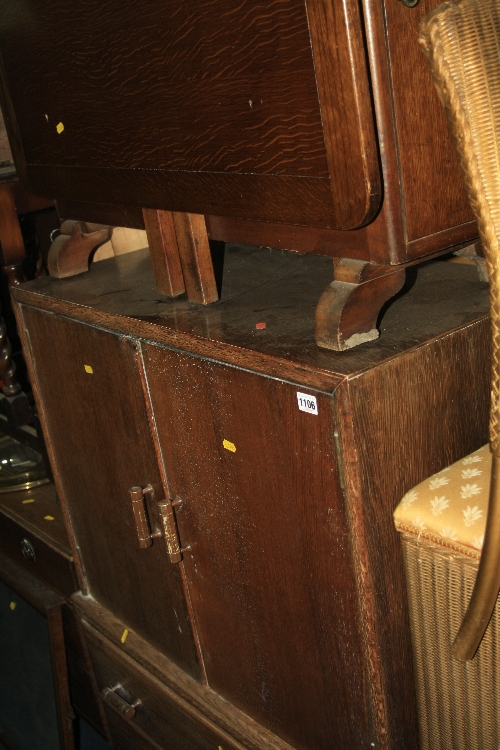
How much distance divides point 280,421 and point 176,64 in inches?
19.4

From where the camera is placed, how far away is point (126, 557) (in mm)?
1620

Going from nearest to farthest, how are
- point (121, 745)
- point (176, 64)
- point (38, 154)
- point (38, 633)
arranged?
point (176, 64), point (38, 154), point (121, 745), point (38, 633)

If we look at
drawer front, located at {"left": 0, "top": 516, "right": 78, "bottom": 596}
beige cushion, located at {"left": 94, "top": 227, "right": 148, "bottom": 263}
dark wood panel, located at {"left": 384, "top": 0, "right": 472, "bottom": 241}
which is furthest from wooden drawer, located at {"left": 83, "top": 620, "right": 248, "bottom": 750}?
dark wood panel, located at {"left": 384, "top": 0, "right": 472, "bottom": 241}

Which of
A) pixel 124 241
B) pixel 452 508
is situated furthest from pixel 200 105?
pixel 124 241

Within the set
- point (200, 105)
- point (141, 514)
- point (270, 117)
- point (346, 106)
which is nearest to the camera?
point (346, 106)

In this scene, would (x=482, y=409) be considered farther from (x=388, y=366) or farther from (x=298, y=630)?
(x=298, y=630)

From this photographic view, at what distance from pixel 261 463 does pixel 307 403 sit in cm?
16

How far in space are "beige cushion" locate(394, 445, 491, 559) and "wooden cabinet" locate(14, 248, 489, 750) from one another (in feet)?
0.14

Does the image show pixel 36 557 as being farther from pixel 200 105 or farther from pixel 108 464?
pixel 200 105

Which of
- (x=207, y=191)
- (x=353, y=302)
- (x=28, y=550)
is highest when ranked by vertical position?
(x=207, y=191)

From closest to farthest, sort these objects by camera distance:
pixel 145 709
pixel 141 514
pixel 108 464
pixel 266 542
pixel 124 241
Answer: pixel 266 542 → pixel 141 514 → pixel 108 464 → pixel 145 709 → pixel 124 241

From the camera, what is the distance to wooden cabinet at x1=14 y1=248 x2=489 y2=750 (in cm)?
102

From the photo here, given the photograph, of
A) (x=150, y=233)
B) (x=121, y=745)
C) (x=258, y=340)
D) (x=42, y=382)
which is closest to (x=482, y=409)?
(x=258, y=340)

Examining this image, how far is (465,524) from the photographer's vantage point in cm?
95
